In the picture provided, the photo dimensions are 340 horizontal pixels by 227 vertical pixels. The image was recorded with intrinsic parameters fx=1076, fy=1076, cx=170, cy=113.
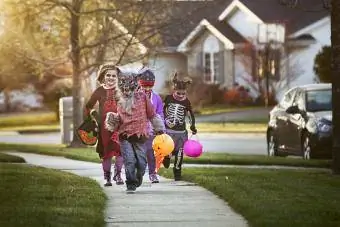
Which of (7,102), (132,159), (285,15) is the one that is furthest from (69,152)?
(7,102)

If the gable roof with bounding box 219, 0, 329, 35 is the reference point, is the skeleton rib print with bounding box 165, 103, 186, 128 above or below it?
below

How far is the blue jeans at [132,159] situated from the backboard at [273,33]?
37.8 metres

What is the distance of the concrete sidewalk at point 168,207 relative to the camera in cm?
1013

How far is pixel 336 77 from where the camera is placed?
50.1 feet

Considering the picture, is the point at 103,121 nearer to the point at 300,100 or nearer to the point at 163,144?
the point at 163,144

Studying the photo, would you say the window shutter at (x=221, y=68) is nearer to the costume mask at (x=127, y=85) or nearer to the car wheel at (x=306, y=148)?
the car wheel at (x=306, y=148)

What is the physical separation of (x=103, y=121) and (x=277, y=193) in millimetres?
2834

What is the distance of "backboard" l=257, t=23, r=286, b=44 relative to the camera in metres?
50.5

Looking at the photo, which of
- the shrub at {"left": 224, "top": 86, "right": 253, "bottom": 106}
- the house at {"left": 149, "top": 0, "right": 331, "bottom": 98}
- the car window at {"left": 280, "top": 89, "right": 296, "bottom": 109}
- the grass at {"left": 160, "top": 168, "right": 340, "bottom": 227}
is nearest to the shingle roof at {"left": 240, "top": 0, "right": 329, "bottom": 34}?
the house at {"left": 149, "top": 0, "right": 331, "bottom": 98}

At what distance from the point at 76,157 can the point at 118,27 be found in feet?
20.7

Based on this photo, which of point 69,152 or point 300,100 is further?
point 69,152

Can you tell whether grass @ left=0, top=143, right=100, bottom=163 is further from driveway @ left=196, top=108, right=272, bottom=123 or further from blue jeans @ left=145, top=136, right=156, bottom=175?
driveway @ left=196, top=108, right=272, bottom=123

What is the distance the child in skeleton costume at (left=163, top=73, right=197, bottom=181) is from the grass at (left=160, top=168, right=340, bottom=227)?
347mm

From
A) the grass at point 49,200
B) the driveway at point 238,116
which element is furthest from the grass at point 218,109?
the grass at point 49,200
